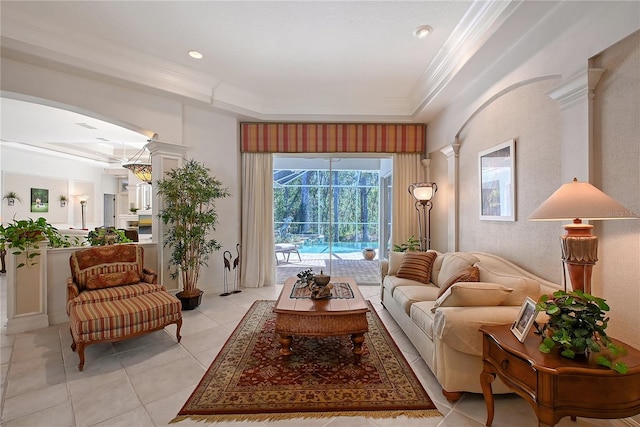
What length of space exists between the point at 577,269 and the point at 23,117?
8.01 m

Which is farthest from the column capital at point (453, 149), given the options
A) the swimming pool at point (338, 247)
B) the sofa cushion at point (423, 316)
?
the swimming pool at point (338, 247)

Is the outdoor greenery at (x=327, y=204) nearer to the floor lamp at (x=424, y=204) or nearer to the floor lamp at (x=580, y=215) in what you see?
the floor lamp at (x=424, y=204)

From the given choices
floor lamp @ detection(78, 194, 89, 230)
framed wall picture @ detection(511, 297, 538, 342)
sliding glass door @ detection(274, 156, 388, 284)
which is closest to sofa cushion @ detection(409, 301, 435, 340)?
framed wall picture @ detection(511, 297, 538, 342)

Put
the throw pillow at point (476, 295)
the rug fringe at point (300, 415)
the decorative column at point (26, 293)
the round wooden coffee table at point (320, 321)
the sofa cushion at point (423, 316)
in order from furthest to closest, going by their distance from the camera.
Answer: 1. the decorative column at point (26, 293)
2. the round wooden coffee table at point (320, 321)
3. the sofa cushion at point (423, 316)
4. the throw pillow at point (476, 295)
5. the rug fringe at point (300, 415)

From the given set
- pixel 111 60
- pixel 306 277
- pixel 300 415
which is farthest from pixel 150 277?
pixel 111 60

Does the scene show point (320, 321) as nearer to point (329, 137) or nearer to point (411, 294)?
point (411, 294)

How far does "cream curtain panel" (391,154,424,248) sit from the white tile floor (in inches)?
86.0

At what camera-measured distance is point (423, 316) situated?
242 cm

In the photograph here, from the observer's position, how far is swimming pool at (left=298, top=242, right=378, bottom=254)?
546cm

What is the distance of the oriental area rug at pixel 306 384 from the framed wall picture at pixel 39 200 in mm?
8811

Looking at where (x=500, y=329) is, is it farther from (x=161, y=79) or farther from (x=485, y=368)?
(x=161, y=79)

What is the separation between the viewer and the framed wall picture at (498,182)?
9.18ft

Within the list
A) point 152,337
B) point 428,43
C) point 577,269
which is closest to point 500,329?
point 577,269

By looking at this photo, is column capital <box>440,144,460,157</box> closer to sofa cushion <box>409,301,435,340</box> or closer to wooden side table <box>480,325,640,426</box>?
sofa cushion <box>409,301,435,340</box>
